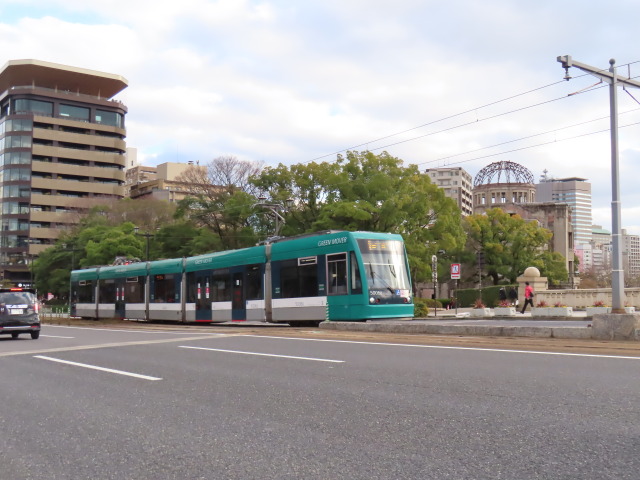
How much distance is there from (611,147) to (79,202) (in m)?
94.6

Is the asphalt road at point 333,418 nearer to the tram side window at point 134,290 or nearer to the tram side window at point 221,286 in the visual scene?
the tram side window at point 221,286

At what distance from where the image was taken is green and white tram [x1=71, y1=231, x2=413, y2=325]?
2086 cm

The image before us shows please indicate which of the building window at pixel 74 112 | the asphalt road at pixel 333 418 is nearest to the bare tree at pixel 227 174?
the asphalt road at pixel 333 418

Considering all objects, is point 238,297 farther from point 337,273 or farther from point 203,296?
point 337,273

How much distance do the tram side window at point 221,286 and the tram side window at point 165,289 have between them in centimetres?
362

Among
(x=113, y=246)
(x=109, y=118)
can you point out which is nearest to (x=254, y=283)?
(x=113, y=246)

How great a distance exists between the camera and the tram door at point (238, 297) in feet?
83.6

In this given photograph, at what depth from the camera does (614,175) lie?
→ 14.2 meters

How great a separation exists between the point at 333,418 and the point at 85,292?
37.0m

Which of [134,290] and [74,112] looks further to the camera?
[74,112]

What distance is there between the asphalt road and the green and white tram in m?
9.73

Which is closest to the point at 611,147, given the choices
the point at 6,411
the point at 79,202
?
the point at 6,411

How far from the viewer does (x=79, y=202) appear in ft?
322

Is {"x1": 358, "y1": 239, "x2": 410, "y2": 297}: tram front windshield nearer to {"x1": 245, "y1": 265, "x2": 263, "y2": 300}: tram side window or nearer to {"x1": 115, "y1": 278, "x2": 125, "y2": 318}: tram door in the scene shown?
{"x1": 245, "y1": 265, "x2": 263, "y2": 300}: tram side window
